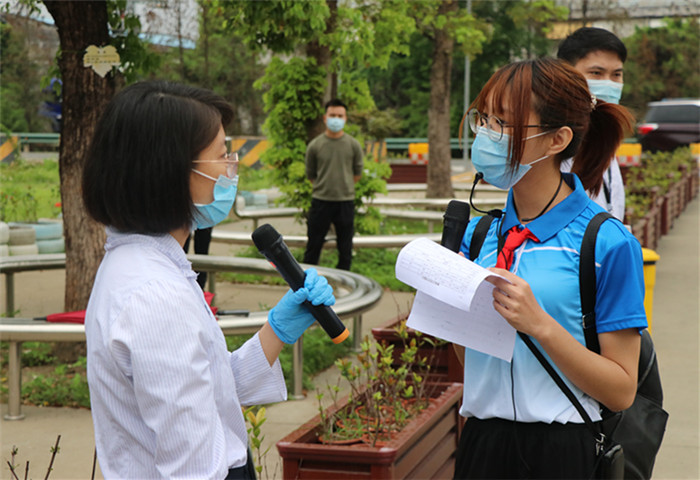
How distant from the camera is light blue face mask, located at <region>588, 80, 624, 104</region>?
352cm

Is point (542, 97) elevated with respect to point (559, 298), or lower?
elevated

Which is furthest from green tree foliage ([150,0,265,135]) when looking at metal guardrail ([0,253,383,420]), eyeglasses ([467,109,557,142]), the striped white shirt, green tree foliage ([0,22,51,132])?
the striped white shirt

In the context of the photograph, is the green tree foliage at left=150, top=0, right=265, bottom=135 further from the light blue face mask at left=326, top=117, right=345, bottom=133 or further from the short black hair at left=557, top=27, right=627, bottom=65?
the short black hair at left=557, top=27, right=627, bottom=65

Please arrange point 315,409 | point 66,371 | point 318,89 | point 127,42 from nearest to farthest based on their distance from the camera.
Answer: point 315,409, point 66,371, point 127,42, point 318,89

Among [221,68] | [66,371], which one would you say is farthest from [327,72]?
[221,68]

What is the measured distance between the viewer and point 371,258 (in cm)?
1161

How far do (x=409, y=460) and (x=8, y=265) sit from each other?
5077 mm

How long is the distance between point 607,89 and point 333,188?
5.91 m

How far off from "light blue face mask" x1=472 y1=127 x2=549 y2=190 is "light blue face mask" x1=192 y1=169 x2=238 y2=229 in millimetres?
659

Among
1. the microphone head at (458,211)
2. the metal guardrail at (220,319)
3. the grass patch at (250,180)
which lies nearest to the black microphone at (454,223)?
the microphone head at (458,211)

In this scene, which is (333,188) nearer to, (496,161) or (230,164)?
(496,161)

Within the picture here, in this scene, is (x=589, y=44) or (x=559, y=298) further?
(x=589, y=44)

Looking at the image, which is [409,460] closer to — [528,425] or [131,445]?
[528,425]

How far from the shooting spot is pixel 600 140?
2.60 m
